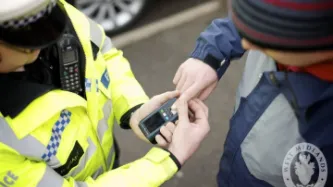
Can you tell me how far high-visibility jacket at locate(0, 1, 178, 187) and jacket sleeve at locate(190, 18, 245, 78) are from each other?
320mm

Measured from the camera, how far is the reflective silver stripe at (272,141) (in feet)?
3.91

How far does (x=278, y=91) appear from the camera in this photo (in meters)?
1.21

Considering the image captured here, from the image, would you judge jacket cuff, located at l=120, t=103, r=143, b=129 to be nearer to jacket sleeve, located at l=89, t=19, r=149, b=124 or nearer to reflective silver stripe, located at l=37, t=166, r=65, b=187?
jacket sleeve, located at l=89, t=19, r=149, b=124

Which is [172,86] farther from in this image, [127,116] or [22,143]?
[22,143]

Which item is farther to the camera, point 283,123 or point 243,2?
point 283,123

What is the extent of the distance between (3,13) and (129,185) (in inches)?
25.7

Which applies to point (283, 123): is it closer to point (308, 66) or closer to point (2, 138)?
point (308, 66)

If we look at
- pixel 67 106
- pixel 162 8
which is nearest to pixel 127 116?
pixel 67 106

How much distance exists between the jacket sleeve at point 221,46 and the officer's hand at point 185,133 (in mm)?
148

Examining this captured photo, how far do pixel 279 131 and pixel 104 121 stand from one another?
65 cm

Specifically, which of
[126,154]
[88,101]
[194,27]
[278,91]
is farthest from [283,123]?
[194,27]

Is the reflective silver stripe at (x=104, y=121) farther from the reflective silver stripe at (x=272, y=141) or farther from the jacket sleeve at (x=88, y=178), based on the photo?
the reflective silver stripe at (x=272, y=141)

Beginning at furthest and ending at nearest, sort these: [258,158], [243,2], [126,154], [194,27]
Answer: [194,27] < [126,154] < [258,158] < [243,2]

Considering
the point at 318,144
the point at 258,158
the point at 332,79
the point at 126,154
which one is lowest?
the point at 126,154
